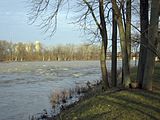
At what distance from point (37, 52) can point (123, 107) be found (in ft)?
455

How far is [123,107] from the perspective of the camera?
11.5 metres

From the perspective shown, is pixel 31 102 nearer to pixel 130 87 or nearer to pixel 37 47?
pixel 130 87

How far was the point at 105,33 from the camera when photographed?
61.5 feet

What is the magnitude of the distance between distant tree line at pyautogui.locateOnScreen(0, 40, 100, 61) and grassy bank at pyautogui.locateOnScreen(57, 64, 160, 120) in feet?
392

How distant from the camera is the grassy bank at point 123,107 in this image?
10.5 metres

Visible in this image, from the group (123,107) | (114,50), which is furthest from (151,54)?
(114,50)

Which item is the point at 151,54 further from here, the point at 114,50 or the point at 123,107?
the point at 114,50

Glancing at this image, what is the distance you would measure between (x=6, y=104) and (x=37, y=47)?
136m

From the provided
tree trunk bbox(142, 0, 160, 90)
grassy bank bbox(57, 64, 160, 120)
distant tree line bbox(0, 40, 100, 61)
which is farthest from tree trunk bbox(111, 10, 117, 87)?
distant tree line bbox(0, 40, 100, 61)

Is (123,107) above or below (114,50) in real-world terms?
below

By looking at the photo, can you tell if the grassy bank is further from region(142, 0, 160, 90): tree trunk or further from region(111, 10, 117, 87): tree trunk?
region(111, 10, 117, 87): tree trunk

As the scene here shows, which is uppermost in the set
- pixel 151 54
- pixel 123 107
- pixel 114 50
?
pixel 114 50

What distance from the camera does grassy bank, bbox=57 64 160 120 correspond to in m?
10.5

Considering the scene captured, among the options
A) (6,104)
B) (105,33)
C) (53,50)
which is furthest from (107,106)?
(53,50)
